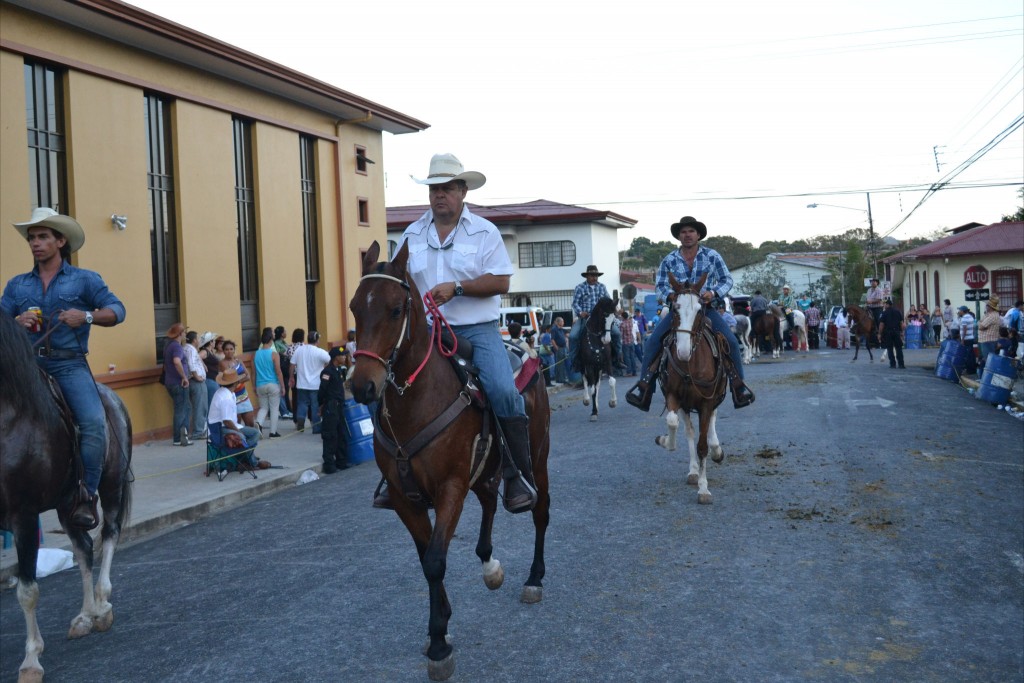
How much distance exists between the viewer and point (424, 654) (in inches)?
215

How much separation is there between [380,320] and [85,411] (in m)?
2.89

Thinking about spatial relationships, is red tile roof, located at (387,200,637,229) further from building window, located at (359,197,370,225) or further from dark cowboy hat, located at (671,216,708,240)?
dark cowboy hat, located at (671,216,708,240)

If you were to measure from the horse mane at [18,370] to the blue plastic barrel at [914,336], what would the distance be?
40016 millimetres

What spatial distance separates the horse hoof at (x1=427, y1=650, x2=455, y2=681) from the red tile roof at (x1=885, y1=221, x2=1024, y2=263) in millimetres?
44285

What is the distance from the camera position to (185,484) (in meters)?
12.2

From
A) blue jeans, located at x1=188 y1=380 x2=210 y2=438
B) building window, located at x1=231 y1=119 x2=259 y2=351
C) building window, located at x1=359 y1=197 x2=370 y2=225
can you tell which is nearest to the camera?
blue jeans, located at x1=188 y1=380 x2=210 y2=438

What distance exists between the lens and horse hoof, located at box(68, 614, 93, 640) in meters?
6.32

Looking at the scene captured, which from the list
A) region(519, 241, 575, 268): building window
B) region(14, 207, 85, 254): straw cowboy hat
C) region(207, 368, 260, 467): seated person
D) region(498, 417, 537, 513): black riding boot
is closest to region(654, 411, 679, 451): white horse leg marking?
region(498, 417, 537, 513): black riding boot

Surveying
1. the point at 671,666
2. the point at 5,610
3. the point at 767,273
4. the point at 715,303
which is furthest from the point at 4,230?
the point at 767,273

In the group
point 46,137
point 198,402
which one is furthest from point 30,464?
point 46,137

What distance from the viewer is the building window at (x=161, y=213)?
1808cm

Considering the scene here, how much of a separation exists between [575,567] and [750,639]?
5.96ft

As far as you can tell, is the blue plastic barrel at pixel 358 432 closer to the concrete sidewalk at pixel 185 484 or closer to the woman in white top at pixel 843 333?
the concrete sidewalk at pixel 185 484

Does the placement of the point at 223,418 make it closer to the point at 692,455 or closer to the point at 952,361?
the point at 692,455
